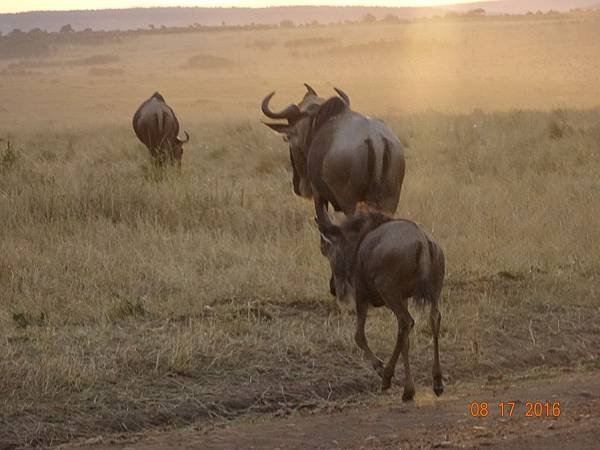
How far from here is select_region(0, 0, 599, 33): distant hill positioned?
14950 centimetres

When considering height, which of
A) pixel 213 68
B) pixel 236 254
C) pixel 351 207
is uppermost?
pixel 351 207

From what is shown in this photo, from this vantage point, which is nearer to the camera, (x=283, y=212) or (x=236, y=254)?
(x=236, y=254)

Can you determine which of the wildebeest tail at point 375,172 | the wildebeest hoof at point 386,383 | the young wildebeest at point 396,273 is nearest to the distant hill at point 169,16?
the wildebeest tail at point 375,172

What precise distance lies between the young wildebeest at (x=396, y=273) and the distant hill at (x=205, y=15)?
14044 centimetres

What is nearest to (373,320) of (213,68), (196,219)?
(196,219)

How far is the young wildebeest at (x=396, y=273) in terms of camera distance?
229 inches

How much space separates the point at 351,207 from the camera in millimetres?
7992

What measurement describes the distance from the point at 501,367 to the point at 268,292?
1.94m

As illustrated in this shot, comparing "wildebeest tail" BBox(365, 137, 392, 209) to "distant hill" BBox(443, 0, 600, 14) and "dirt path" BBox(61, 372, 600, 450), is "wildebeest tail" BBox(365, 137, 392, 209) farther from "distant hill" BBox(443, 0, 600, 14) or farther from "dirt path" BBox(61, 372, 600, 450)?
"distant hill" BBox(443, 0, 600, 14)

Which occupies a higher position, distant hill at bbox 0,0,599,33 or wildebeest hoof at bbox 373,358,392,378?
wildebeest hoof at bbox 373,358,392,378

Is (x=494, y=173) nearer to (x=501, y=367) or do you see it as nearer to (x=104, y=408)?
(x=501, y=367)
